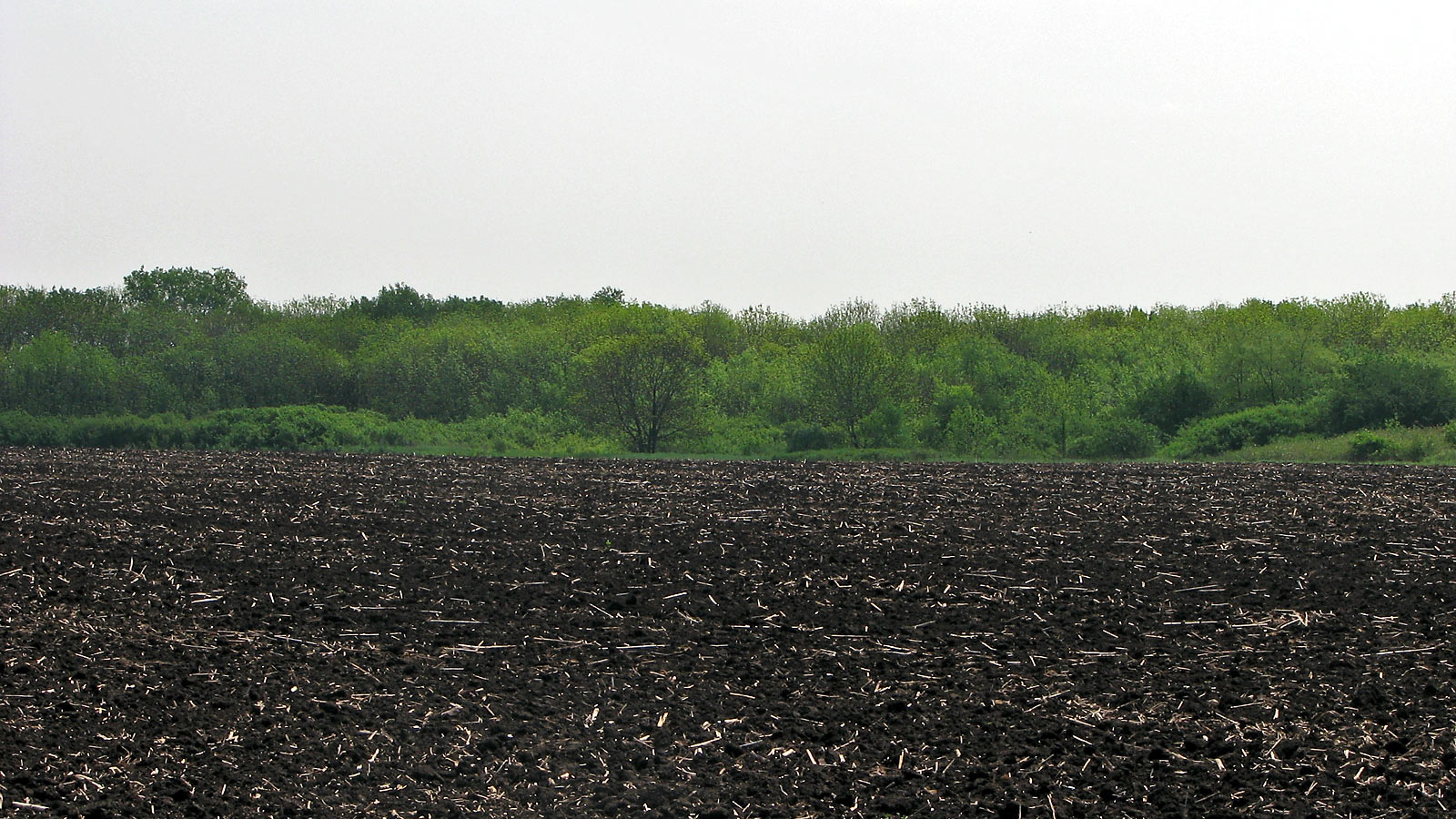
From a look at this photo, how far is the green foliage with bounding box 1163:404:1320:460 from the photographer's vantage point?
131ft

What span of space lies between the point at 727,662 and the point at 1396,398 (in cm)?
3589

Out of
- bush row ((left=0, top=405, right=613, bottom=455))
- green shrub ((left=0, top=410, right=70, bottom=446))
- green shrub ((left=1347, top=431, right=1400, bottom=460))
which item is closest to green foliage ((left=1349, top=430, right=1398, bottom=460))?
green shrub ((left=1347, top=431, right=1400, bottom=460))

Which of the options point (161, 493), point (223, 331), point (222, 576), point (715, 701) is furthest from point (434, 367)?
point (715, 701)

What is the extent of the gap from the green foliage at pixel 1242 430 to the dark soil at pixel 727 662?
2039cm

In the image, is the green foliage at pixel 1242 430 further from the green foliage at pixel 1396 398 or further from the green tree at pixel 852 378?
the green tree at pixel 852 378

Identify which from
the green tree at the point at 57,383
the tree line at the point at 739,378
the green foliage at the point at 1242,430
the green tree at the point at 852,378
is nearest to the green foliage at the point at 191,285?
the tree line at the point at 739,378

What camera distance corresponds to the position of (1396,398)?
3966 centimetres

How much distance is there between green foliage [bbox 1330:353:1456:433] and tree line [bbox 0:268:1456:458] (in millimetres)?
63

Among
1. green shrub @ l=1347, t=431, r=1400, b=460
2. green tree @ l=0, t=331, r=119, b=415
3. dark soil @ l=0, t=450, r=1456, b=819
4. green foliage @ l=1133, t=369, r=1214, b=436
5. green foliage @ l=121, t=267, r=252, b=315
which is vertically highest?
green foliage @ l=121, t=267, r=252, b=315

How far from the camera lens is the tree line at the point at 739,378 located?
144ft

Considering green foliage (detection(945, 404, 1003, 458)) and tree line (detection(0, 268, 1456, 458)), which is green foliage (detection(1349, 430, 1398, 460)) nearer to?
tree line (detection(0, 268, 1456, 458))

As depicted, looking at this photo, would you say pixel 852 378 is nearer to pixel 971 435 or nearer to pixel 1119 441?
pixel 971 435

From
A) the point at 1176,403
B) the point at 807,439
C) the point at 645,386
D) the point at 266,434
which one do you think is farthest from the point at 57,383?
the point at 1176,403

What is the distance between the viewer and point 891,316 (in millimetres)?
65938
